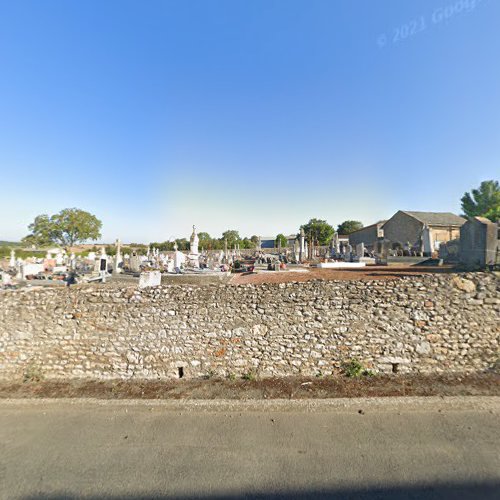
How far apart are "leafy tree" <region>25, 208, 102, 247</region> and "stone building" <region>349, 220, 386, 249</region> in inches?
2033

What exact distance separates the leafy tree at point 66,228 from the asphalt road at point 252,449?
4674 centimetres

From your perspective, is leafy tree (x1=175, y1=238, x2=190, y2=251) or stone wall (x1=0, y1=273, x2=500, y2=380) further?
leafy tree (x1=175, y1=238, x2=190, y2=251)

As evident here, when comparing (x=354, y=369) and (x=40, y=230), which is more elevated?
(x=40, y=230)

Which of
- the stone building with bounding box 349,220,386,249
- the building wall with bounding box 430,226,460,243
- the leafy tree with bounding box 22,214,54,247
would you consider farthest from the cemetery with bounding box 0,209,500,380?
the leafy tree with bounding box 22,214,54,247

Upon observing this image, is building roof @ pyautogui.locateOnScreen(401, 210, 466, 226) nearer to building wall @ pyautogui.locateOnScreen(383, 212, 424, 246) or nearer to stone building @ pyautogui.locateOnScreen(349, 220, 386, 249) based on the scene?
building wall @ pyautogui.locateOnScreen(383, 212, 424, 246)

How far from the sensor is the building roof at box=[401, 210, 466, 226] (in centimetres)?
3684

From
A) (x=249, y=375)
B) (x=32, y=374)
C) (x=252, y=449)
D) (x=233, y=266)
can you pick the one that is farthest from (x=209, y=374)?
(x=233, y=266)

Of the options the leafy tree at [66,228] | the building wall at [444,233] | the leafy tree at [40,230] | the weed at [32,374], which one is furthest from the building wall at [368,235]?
the leafy tree at [40,230]

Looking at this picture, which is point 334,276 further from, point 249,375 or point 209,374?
point 209,374

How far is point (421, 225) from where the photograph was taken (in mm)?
35562

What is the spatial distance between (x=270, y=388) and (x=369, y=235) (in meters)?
Answer: 51.0

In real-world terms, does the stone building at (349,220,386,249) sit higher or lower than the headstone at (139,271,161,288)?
higher

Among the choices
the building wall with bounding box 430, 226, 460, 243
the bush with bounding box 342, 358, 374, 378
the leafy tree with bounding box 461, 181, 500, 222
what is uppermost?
the leafy tree with bounding box 461, 181, 500, 222

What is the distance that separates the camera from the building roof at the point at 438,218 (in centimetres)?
3684
